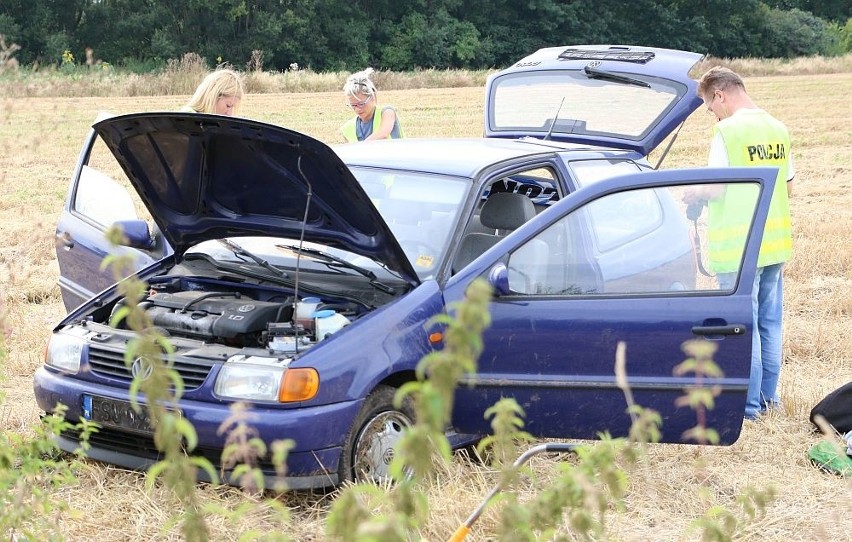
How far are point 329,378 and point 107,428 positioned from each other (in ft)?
3.26

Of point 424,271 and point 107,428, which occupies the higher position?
point 424,271

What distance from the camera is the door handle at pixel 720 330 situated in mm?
4625

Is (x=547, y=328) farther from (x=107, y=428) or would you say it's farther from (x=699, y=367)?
(x=699, y=367)

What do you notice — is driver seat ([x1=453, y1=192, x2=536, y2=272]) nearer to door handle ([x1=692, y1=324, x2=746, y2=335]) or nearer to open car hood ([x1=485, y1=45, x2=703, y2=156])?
door handle ([x1=692, y1=324, x2=746, y2=335])

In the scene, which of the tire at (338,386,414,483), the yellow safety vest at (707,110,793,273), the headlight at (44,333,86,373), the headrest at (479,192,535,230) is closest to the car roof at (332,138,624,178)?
the headrest at (479,192,535,230)

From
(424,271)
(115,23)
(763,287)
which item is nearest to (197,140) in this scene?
(424,271)

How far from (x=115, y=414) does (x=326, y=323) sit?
904 millimetres

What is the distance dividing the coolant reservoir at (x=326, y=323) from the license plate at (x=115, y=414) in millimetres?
744

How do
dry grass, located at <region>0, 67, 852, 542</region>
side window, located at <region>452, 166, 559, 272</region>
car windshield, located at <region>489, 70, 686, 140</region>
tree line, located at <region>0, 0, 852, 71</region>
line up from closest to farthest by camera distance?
dry grass, located at <region>0, 67, 852, 542</region>
side window, located at <region>452, 166, 559, 272</region>
car windshield, located at <region>489, 70, 686, 140</region>
tree line, located at <region>0, 0, 852, 71</region>

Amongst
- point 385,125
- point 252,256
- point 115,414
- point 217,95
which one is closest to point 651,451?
point 252,256

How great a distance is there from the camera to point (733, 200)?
4.86 meters

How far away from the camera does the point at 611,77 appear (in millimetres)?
7004

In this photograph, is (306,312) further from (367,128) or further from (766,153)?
(367,128)

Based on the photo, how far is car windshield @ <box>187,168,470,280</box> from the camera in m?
4.83
